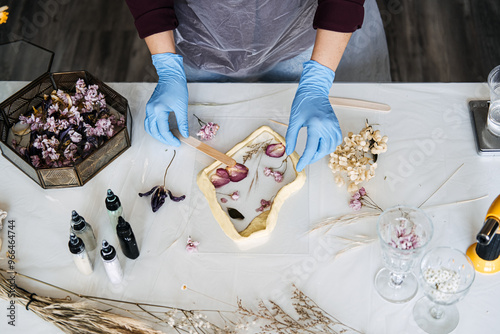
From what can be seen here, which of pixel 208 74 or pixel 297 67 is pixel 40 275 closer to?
pixel 208 74

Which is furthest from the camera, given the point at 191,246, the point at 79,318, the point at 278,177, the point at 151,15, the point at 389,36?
the point at 389,36

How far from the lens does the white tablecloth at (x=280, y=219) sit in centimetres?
142

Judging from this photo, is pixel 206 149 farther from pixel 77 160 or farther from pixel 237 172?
pixel 77 160

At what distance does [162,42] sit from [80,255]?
761 mm

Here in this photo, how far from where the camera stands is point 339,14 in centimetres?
159

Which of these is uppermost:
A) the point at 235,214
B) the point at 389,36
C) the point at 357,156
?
the point at 389,36

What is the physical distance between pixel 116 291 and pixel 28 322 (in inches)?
9.6

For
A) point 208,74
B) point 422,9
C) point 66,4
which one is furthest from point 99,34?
point 422,9

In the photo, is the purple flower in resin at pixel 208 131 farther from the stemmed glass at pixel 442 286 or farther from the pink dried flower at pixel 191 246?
the stemmed glass at pixel 442 286

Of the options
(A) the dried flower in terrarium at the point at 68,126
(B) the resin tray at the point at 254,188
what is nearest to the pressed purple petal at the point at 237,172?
(B) the resin tray at the point at 254,188

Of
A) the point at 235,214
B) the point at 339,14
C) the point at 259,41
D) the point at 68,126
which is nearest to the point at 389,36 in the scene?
the point at 259,41

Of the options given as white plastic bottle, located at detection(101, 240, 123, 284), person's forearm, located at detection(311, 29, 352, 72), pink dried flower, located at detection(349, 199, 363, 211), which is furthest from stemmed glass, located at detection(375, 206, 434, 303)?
white plastic bottle, located at detection(101, 240, 123, 284)

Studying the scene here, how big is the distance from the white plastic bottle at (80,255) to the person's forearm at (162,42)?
28.1 inches

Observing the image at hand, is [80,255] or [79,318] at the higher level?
[80,255]
